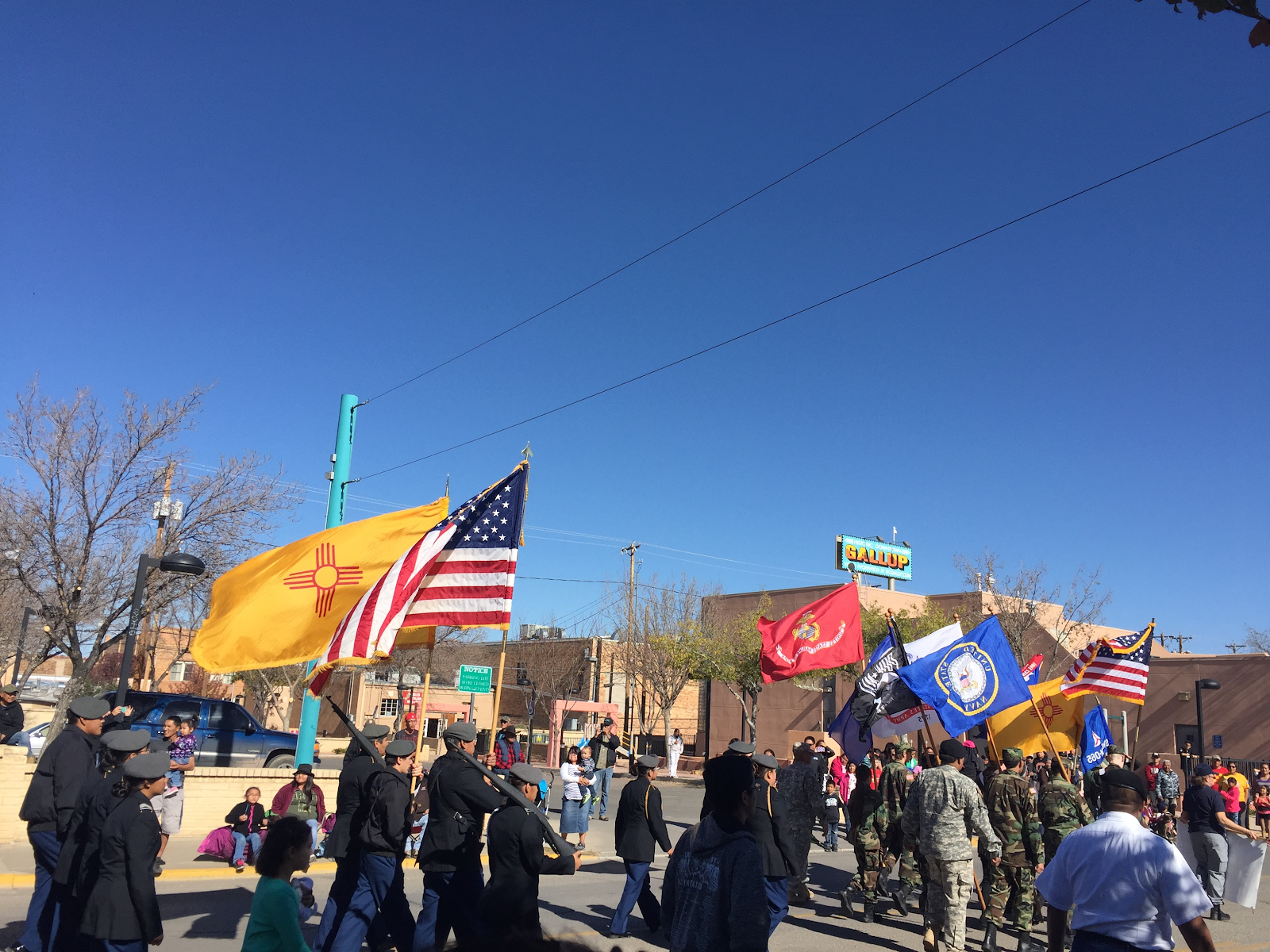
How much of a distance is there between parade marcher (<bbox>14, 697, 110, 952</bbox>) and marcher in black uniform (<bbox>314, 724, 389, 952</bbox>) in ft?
5.96

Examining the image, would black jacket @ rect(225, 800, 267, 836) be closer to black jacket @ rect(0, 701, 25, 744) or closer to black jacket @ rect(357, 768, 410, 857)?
black jacket @ rect(0, 701, 25, 744)

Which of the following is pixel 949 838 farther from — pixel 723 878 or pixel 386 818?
pixel 723 878

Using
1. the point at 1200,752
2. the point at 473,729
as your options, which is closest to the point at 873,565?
the point at 1200,752

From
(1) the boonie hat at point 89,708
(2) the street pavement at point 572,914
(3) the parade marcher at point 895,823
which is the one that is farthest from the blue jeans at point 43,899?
(3) the parade marcher at point 895,823

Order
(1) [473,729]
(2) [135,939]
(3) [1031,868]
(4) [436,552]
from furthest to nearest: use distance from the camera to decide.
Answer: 1. (4) [436,552]
2. (3) [1031,868]
3. (1) [473,729]
4. (2) [135,939]

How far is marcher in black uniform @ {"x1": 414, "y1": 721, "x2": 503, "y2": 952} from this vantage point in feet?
22.4

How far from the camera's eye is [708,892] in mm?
3816

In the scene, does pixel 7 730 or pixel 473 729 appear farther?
pixel 7 730

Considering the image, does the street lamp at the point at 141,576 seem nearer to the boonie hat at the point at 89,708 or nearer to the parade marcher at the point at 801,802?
the boonie hat at the point at 89,708

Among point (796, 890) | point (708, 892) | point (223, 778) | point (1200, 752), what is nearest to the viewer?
point (708, 892)

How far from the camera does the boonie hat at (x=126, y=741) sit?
6.25 meters

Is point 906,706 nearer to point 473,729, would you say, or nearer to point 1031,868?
point 1031,868

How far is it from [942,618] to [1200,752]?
14218 millimetres

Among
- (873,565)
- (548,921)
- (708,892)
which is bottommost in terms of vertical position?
(548,921)
